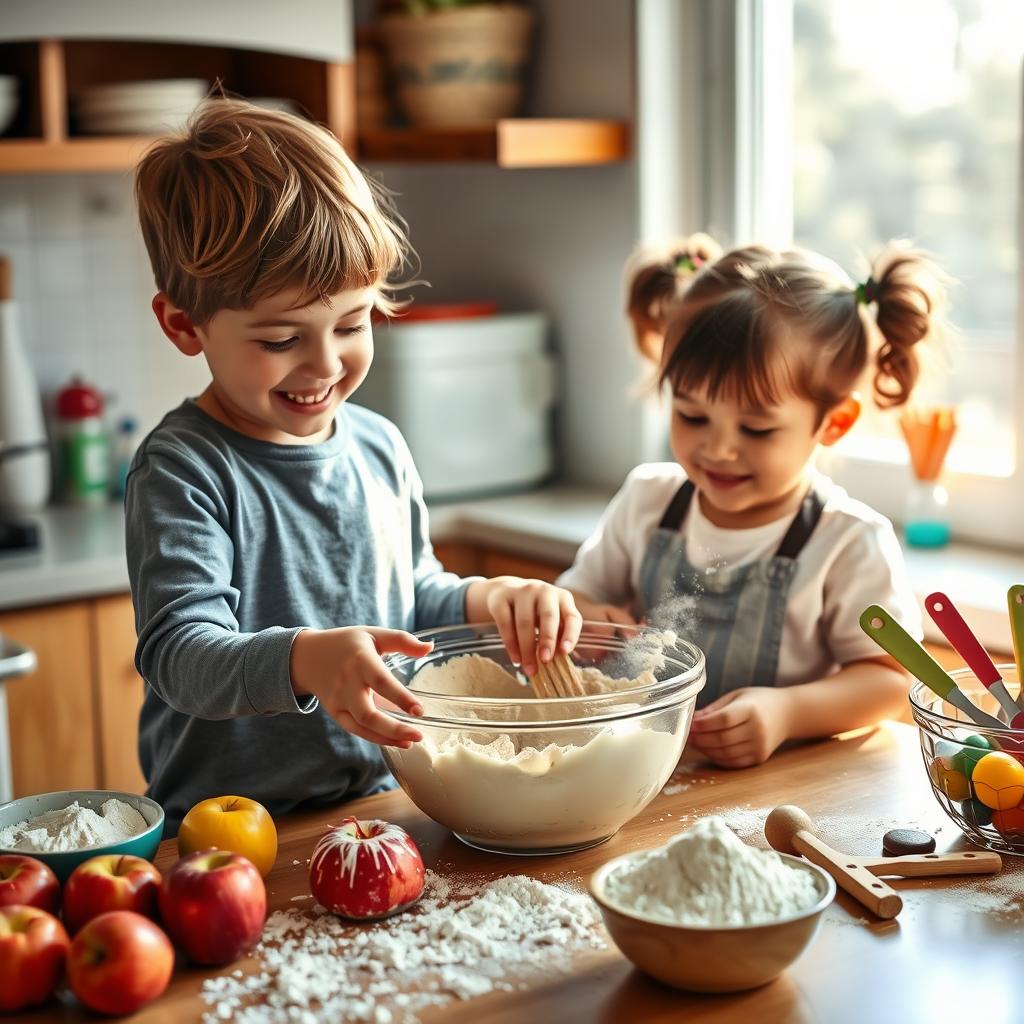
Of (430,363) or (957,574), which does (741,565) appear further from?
(430,363)

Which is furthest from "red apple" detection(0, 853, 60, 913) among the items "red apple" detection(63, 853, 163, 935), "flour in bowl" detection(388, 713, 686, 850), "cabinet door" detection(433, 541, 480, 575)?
"cabinet door" detection(433, 541, 480, 575)

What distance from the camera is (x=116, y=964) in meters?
0.88

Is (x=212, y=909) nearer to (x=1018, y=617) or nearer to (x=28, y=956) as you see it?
(x=28, y=956)

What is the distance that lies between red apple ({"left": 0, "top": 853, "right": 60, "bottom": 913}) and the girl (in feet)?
2.37

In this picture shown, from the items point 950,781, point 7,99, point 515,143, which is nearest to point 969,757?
point 950,781

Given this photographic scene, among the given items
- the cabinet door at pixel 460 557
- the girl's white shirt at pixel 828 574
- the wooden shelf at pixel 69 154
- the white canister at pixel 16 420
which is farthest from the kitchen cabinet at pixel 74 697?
the girl's white shirt at pixel 828 574

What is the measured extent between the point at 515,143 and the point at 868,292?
1.08 m

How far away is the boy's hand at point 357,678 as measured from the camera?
1.02 metres

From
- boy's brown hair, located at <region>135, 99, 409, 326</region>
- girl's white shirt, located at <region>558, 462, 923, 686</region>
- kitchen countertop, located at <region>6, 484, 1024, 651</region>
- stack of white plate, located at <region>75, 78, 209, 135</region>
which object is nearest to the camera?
boy's brown hair, located at <region>135, 99, 409, 326</region>

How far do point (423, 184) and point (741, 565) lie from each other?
5.91ft

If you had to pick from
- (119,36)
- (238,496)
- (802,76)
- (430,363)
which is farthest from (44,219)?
(238,496)

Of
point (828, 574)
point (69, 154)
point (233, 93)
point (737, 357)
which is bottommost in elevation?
point (828, 574)

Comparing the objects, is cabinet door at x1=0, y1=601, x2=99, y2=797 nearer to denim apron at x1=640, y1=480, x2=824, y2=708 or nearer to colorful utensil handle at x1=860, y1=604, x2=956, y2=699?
denim apron at x1=640, y1=480, x2=824, y2=708

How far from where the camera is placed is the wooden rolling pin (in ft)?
3.30
